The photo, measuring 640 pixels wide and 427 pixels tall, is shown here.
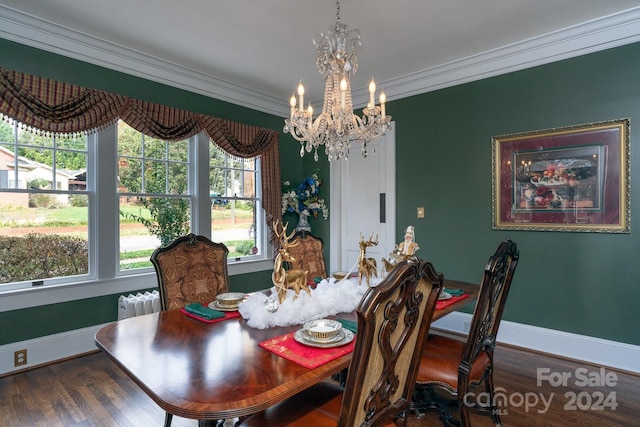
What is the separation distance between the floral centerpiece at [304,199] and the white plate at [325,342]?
323cm

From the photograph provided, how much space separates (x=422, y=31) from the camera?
9.39 feet

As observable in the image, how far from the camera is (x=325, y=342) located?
1341 mm

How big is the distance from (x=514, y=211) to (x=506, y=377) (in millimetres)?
1493

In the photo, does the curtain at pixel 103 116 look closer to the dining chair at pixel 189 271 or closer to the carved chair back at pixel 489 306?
the dining chair at pixel 189 271

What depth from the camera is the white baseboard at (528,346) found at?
104 inches

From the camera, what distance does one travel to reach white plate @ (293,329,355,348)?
4.37 feet

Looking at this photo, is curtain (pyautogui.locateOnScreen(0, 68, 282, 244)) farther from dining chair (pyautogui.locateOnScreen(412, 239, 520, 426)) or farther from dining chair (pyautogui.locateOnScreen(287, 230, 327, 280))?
dining chair (pyautogui.locateOnScreen(412, 239, 520, 426))

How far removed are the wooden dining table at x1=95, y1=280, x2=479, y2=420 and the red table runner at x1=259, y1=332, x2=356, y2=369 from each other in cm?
2

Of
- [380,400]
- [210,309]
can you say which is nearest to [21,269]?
[210,309]

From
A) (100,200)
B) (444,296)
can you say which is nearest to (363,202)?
(444,296)

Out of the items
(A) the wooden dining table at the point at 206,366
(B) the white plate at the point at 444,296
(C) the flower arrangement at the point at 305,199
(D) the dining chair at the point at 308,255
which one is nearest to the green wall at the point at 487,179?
(C) the flower arrangement at the point at 305,199

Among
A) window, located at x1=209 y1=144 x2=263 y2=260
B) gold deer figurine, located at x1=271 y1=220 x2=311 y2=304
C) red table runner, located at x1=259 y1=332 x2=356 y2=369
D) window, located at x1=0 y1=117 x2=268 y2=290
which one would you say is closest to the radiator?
window, located at x1=0 y1=117 x2=268 y2=290

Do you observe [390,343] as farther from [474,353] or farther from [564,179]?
[564,179]

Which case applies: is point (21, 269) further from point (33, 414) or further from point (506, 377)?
point (506, 377)
